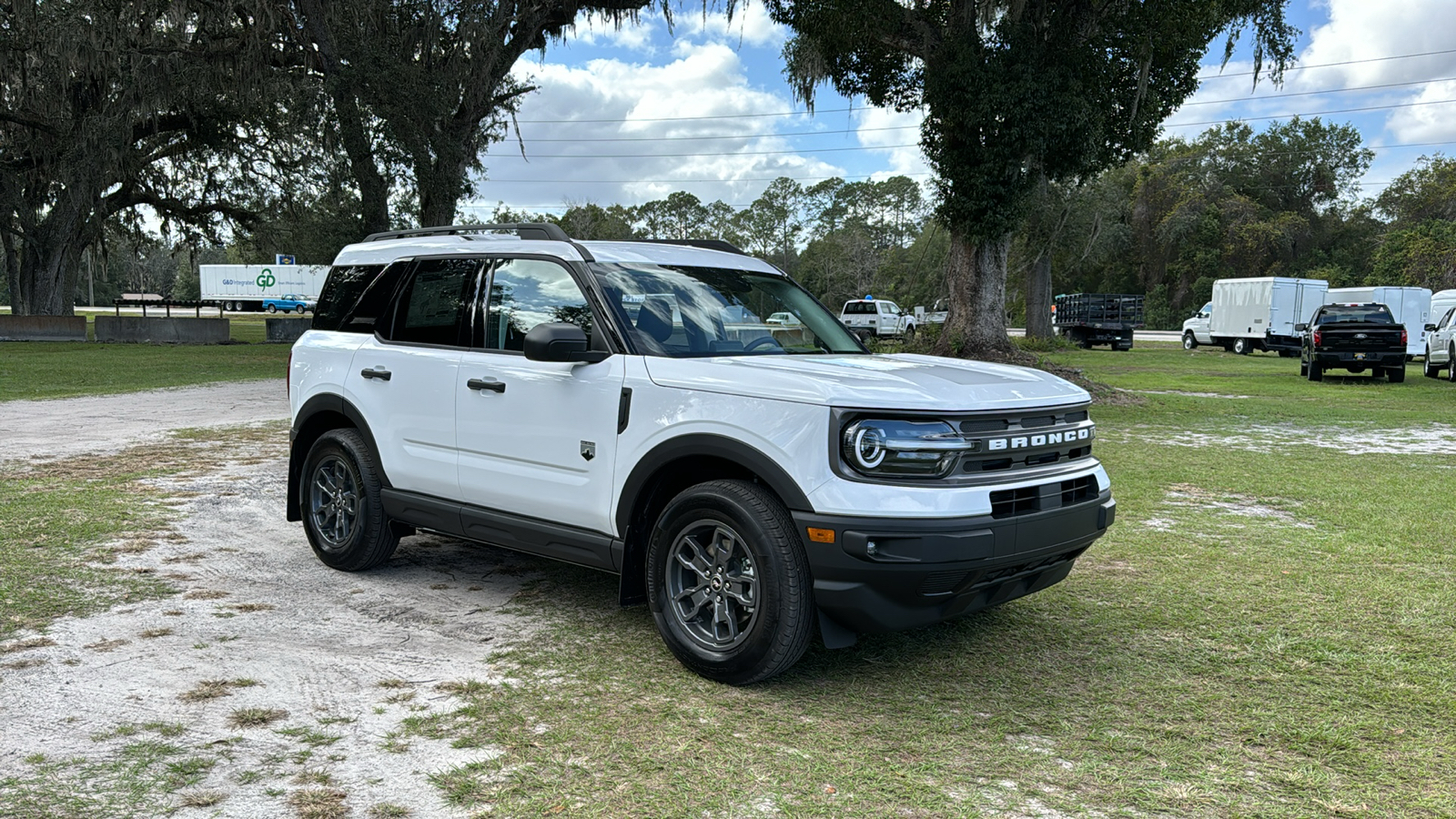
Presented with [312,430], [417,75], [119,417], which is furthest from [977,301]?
[312,430]

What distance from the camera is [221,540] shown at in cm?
677

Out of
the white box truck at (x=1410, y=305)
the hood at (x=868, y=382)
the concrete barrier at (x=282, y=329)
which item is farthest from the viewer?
the concrete barrier at (x=282, y=329)

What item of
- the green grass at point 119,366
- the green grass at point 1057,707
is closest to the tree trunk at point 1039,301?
the green grass at point 119,366

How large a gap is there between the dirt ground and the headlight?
5.75ft

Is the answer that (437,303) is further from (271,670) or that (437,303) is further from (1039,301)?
(1039,301)

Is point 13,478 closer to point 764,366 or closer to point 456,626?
point 456,626

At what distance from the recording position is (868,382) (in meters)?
4.10

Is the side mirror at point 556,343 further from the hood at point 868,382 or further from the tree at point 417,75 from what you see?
the tree at point 417,75

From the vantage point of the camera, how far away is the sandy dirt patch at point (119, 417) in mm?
10789

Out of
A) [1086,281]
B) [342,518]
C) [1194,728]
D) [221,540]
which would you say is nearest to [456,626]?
[342,518]

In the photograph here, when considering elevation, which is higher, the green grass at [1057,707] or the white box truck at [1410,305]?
the white box truck at [1410,305]

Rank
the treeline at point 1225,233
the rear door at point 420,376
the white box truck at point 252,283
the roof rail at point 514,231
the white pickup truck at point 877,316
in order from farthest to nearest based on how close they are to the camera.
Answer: the white box truck at point 252,283 < the treeline at point 1225,233 < the white pickup truck at point 877,316 < the rear door at point 420,376 < the roof rail at point 514,231

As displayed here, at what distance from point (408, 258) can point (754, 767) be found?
3694 millimetres

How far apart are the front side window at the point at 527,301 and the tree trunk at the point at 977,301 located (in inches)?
569
